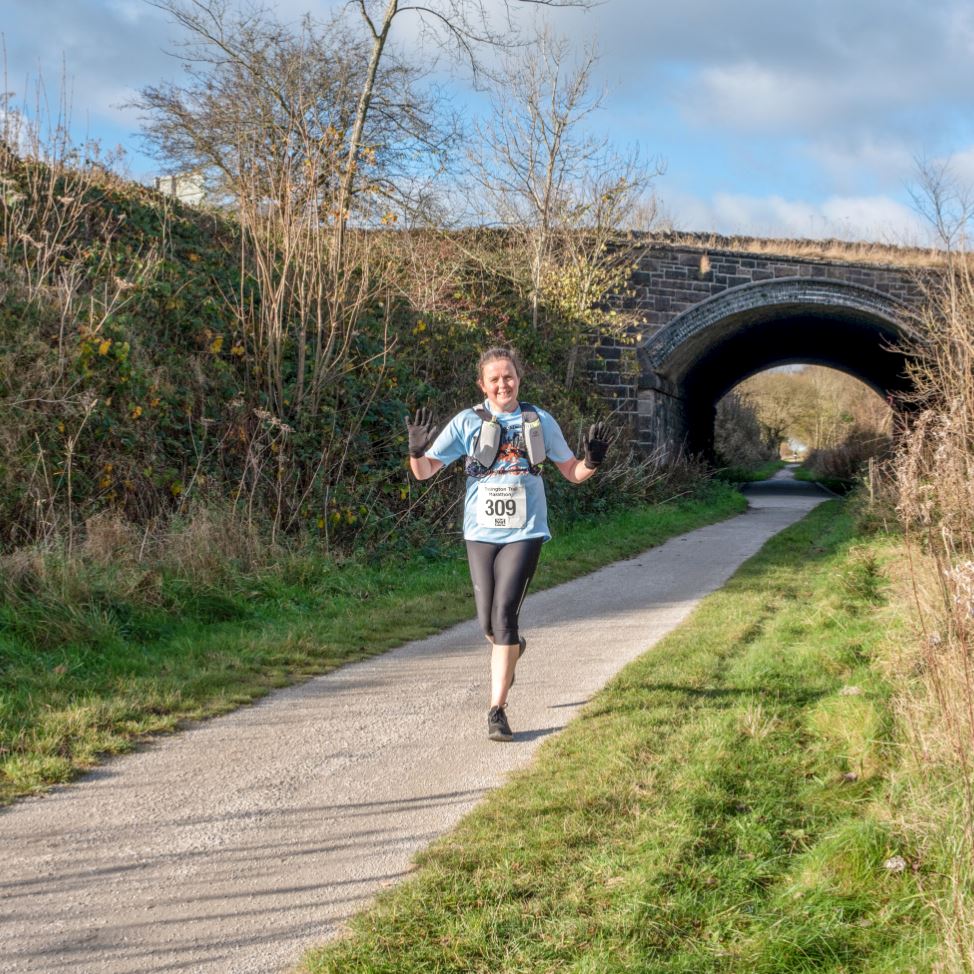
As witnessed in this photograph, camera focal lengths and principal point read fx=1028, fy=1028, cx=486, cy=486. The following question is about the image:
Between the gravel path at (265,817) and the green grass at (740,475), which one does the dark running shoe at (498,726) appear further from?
the green grass at (740,475)

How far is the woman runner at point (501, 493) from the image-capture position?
17.0 feet

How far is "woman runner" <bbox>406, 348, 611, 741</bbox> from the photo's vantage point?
5.20 metres

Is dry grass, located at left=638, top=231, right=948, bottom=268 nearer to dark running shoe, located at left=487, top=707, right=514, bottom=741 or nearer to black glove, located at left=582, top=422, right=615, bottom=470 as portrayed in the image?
black glove, located at left=582, top=422, right=615, bottom=470

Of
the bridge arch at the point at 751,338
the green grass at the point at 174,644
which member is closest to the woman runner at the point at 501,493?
the green grass at the point at 174,644

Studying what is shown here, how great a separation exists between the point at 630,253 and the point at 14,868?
786 inches

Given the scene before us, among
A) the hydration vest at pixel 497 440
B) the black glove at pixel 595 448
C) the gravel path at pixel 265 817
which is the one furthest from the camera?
the black glove at pixel 595 448

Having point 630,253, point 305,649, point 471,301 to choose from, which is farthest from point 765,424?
point 305,649

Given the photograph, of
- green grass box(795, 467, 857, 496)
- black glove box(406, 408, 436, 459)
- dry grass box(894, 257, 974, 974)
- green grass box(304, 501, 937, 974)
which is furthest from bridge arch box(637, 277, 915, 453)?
black glove box(406, 408, 436, 459)

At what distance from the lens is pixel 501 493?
17.0ft

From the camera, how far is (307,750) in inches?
194

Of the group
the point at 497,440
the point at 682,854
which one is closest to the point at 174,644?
the point at 497,440

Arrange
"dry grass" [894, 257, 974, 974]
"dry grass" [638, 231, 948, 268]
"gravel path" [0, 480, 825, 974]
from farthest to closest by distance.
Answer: "dry grass" [638, 231, 948, 268] → "dry grass" [894, 257, 974, 974] → "gravel path" [0, 480, 825, 974]

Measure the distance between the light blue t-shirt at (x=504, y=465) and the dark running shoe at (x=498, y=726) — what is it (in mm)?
869

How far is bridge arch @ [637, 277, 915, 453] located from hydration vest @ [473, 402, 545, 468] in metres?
14.8
